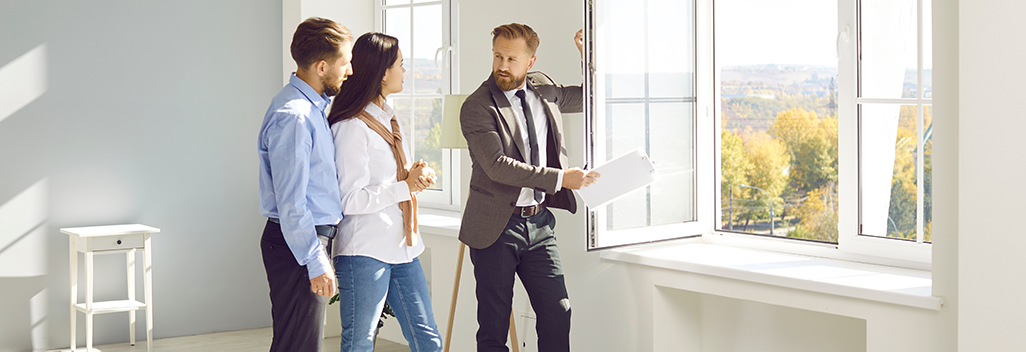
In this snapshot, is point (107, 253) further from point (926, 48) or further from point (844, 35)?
point (926, 48)

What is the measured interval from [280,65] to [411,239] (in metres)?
3.22

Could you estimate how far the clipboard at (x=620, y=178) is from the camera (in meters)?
2.88

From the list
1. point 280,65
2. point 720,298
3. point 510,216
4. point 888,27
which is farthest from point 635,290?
point 280,65

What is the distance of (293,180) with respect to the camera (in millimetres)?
2176

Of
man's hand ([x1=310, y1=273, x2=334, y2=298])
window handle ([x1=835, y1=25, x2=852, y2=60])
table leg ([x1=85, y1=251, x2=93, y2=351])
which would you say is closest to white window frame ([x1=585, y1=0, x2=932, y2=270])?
window handle ([x1=835, y1=25, x2=852, y2=60])

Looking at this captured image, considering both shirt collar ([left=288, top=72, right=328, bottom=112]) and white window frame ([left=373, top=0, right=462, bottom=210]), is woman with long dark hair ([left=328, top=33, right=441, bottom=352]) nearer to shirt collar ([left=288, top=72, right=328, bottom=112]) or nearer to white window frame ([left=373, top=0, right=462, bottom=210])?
shirt collar ([left=288, top=72, right=328, bottom=112])

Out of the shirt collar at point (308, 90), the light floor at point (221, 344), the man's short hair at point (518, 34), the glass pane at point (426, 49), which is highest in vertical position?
the glass pane at point (426, 49)

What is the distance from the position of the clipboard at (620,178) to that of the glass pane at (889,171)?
837mm

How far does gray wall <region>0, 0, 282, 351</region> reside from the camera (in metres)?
4.55

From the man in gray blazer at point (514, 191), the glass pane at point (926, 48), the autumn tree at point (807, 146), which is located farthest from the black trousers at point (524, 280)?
the glass pane at point (926, 48)

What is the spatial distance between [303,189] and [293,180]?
0.12 ft

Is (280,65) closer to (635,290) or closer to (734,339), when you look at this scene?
(635,290)

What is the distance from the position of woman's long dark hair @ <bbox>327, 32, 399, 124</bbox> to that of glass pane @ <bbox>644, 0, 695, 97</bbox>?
121cm

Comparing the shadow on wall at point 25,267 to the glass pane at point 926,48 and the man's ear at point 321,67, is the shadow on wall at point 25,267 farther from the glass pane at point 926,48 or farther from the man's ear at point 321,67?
the glass pane at point 926,48
